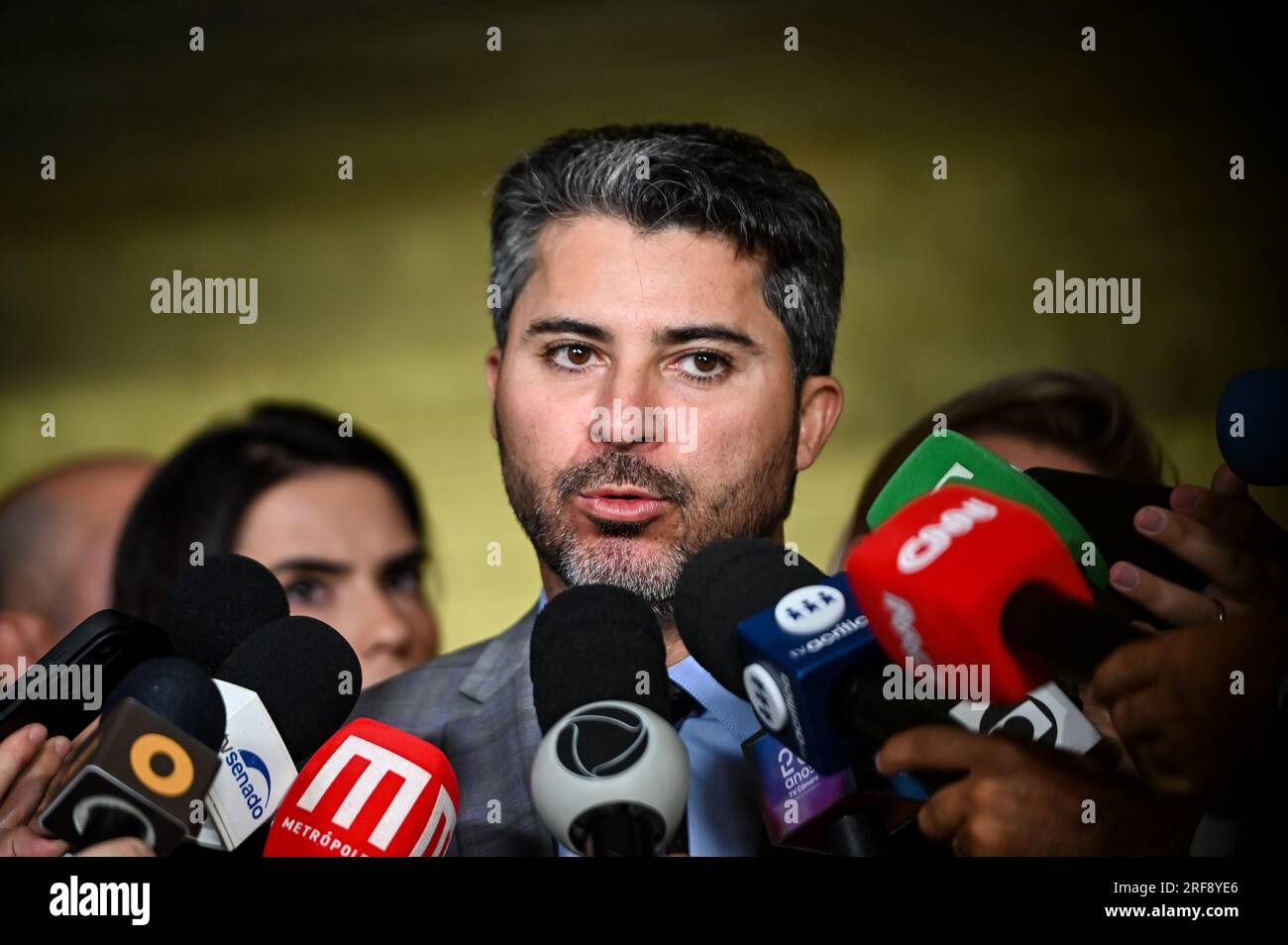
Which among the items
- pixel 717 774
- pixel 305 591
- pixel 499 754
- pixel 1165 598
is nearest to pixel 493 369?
pixel 499 754

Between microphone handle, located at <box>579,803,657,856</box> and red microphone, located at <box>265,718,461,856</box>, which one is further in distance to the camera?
red microphone, located at <box>265,718,461,856</box>

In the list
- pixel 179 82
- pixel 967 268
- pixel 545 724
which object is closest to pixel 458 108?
pixel 179 82

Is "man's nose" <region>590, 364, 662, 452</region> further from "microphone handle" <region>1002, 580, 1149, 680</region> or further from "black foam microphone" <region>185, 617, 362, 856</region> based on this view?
"microphone handle" <region>1002, 580, 1149, 680</region>

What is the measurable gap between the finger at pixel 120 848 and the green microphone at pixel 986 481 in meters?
0.91

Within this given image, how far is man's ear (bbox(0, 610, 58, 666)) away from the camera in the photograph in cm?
388

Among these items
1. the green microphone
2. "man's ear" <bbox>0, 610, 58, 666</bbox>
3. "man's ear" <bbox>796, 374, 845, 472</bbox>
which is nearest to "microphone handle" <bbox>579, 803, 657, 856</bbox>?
the green microphone

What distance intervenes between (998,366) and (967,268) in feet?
1.03

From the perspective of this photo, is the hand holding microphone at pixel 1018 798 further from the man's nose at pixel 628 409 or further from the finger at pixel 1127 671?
the man's nose at pixel 628 409

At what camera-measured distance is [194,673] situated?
1253mm

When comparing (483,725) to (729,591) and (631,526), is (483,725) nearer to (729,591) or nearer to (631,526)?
(631,526)

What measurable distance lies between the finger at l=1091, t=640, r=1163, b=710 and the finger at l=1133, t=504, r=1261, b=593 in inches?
24.8

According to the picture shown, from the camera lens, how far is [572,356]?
2146 mm

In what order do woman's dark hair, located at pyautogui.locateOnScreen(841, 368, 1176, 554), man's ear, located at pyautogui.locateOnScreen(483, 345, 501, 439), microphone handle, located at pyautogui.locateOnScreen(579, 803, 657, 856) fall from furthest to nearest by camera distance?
woman's dark hair, located at pyautogui.locateOnScreen(841, 368, 1176, 554) → man's ear, located at pyautogui.locateOnScreen(483, 345, 501, 439) → microphone handle, located at pyautogui.locateOnScreen(579, 803, 657, 856)

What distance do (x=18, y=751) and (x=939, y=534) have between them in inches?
39.3
